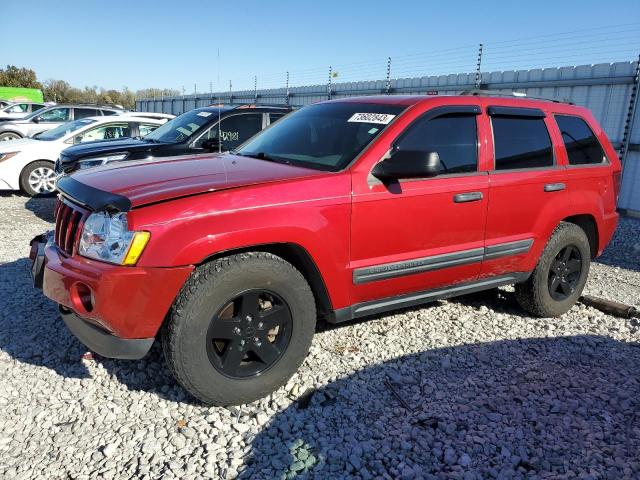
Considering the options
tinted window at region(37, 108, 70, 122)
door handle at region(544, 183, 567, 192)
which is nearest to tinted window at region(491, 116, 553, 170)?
door handle at region(544, 183, 567, 192)

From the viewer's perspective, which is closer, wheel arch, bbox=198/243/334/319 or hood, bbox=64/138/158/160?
wheel arch, bbox=198/243/334/319

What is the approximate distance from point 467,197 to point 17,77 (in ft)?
194

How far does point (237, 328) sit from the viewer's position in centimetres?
287

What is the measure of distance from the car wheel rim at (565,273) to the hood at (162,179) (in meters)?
2.51

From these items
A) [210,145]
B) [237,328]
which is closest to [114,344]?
[237,328]

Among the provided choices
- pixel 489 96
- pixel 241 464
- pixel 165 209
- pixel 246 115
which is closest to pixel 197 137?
pixel 246 115

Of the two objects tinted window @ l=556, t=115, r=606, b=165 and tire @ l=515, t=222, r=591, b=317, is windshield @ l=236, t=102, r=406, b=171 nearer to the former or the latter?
tinted window @ l=556, t=115, r=606, b=165

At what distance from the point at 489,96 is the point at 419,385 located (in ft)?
7.56

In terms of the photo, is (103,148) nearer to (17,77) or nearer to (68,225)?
(68,225)

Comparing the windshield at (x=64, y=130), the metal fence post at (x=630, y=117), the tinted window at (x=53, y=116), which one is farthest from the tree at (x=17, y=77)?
the metal fence post at (x=630, y=117)

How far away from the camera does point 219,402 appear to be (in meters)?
2.87

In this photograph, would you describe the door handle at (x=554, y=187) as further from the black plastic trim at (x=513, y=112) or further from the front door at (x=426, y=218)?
the front door at (x=426, y=218)

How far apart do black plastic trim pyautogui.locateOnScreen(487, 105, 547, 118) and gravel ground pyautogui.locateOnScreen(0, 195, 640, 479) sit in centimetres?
170

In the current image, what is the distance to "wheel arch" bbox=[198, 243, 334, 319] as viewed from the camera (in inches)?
117
